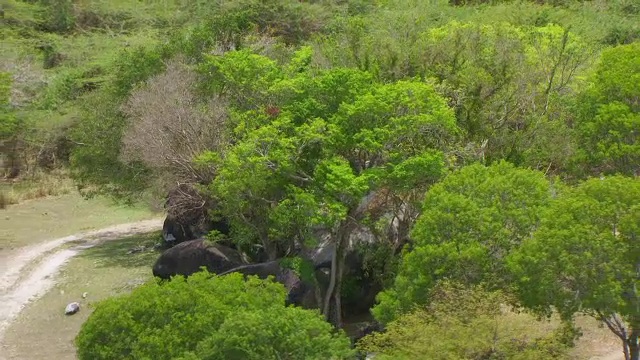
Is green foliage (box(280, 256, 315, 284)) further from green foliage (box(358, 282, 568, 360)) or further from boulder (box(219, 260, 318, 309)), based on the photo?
green foliage (box(358, 282, 568, 360))

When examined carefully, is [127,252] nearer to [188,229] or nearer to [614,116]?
[188,229]

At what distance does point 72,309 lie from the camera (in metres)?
28.3

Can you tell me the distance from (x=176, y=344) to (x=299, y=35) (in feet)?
115

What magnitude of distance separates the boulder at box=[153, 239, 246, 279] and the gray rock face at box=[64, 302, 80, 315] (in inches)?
108

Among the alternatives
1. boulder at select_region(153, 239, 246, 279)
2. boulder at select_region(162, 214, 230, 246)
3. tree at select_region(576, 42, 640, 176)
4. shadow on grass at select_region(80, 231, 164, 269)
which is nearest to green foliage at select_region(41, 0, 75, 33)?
shadow on grass at select_region(80, 231, 164, 269)

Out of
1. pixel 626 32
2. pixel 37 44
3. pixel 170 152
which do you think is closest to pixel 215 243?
pixel 170 152

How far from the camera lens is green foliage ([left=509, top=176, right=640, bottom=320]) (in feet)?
57.3

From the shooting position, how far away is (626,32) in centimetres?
4619

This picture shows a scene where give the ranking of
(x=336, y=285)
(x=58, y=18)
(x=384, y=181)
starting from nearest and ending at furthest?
1. (x=384, y=181)
2. (x=336, y=285)
3. (x=58, y=18)

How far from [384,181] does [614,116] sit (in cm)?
713

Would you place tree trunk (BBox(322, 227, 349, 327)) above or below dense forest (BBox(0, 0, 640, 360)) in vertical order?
below

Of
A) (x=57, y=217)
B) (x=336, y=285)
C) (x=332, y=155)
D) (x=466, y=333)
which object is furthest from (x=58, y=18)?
(x=466, y=333)

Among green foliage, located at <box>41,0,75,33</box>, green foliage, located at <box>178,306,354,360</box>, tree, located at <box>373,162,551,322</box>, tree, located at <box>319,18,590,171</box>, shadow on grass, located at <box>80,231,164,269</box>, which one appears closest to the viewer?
green foliage, located at <box>178,306,354,360</box>

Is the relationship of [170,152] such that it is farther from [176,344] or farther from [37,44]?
[37,44]
